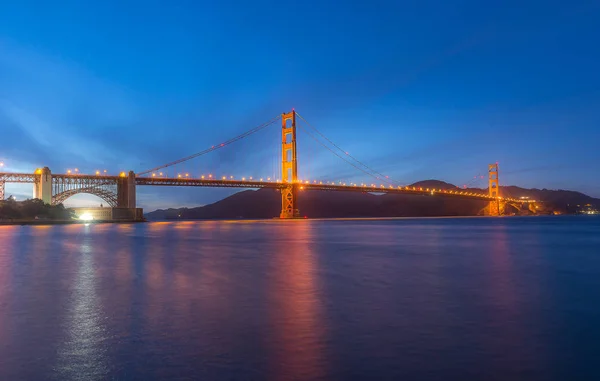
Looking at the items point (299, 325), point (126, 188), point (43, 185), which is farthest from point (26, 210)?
point (299, 325)

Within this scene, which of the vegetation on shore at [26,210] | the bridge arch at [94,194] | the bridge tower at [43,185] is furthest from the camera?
the bridge arch at [94,194]

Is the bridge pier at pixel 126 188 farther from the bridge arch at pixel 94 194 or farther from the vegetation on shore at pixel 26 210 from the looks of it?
the vegetation on shore at pixel 26 210

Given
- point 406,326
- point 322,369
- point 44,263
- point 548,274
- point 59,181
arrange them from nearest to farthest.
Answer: point 322,369 → point 406,326 → point 548,274 → point 44,263 → point 59,181

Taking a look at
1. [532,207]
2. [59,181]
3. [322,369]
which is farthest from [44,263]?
[532,207]

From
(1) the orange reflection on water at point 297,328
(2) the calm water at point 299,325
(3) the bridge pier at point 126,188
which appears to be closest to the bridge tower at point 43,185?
(3) the bridge pier at point 126,188

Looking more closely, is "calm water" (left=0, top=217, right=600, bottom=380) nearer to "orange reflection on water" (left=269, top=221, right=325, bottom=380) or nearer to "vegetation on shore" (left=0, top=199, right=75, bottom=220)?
"orange reflection on water" (left=269, top=221, right=325, bottom=380)

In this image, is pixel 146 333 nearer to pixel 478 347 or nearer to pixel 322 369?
pixel 322 369
